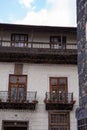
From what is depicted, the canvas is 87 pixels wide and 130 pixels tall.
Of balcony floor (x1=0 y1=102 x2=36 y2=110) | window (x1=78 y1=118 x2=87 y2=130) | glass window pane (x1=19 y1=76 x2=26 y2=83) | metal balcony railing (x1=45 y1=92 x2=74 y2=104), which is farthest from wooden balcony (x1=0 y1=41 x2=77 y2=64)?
window (x1=78 y1=118 x2=87 y2=130)

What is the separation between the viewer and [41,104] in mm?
24141

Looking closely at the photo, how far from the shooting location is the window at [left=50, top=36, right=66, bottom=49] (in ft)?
84.4

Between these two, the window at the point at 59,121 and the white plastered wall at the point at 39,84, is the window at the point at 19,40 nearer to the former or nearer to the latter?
the white plastered wall at the point at 39,84

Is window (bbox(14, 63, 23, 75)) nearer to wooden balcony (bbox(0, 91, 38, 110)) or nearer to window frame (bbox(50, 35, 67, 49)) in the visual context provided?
wooden balcony (bbox(0, 91, 38, 110))

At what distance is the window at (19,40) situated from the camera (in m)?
25.7

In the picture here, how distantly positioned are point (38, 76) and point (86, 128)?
1154cm

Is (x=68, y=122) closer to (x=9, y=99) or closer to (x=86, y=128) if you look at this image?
(x=9, y=99)

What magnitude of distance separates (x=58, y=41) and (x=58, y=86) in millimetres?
3781

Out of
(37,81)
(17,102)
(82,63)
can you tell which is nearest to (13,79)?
(37,81)

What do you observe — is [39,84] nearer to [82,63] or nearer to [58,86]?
[58,86]

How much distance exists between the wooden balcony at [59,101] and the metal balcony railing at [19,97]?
959 mm

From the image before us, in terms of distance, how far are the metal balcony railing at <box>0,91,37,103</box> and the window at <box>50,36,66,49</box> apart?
13.7 feet

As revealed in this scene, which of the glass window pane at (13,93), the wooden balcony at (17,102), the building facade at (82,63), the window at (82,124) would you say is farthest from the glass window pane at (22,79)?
the window at (82,124)

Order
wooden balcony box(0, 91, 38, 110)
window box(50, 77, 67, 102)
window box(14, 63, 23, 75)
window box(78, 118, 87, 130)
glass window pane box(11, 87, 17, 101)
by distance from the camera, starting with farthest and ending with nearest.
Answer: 1. window box(14, 63, 23, 75)
2. window box(50, 77, 67, 102)
3. glass window pane box(11, 87, 17, 101)
4. wooden balcony box(0, 91, 38, 110)
5. window box(78, 118, 87, 130)
